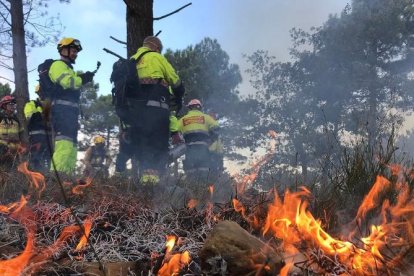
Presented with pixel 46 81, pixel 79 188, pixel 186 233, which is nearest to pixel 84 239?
pixel 186 233

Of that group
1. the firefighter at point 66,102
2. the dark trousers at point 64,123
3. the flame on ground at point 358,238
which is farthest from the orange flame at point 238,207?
the dark trousers at point 64,123

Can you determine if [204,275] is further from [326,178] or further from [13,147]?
[13,147]

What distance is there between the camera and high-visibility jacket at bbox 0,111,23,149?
9276 mm

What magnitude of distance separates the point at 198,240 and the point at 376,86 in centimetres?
1999

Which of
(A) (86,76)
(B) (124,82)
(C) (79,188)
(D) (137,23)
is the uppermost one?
(D) (137,23)

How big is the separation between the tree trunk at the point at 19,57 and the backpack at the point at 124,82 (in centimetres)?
449

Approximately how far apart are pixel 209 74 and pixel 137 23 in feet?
63.7

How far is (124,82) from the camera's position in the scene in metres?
6.48

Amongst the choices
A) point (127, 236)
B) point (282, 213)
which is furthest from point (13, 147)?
point (282, 213)

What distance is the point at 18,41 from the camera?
11.5 m

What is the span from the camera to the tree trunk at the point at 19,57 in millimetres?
10852

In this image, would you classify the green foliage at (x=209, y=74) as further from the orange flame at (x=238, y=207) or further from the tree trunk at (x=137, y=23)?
the orange flame at (x=238, y=207)

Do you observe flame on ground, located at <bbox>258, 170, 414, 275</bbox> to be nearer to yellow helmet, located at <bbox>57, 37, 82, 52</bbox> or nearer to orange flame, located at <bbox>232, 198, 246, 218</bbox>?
orange flame, located at <bbox>232, 198, 246, 218</bbox>

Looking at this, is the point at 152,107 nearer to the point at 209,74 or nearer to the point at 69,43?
the point at 69,43
